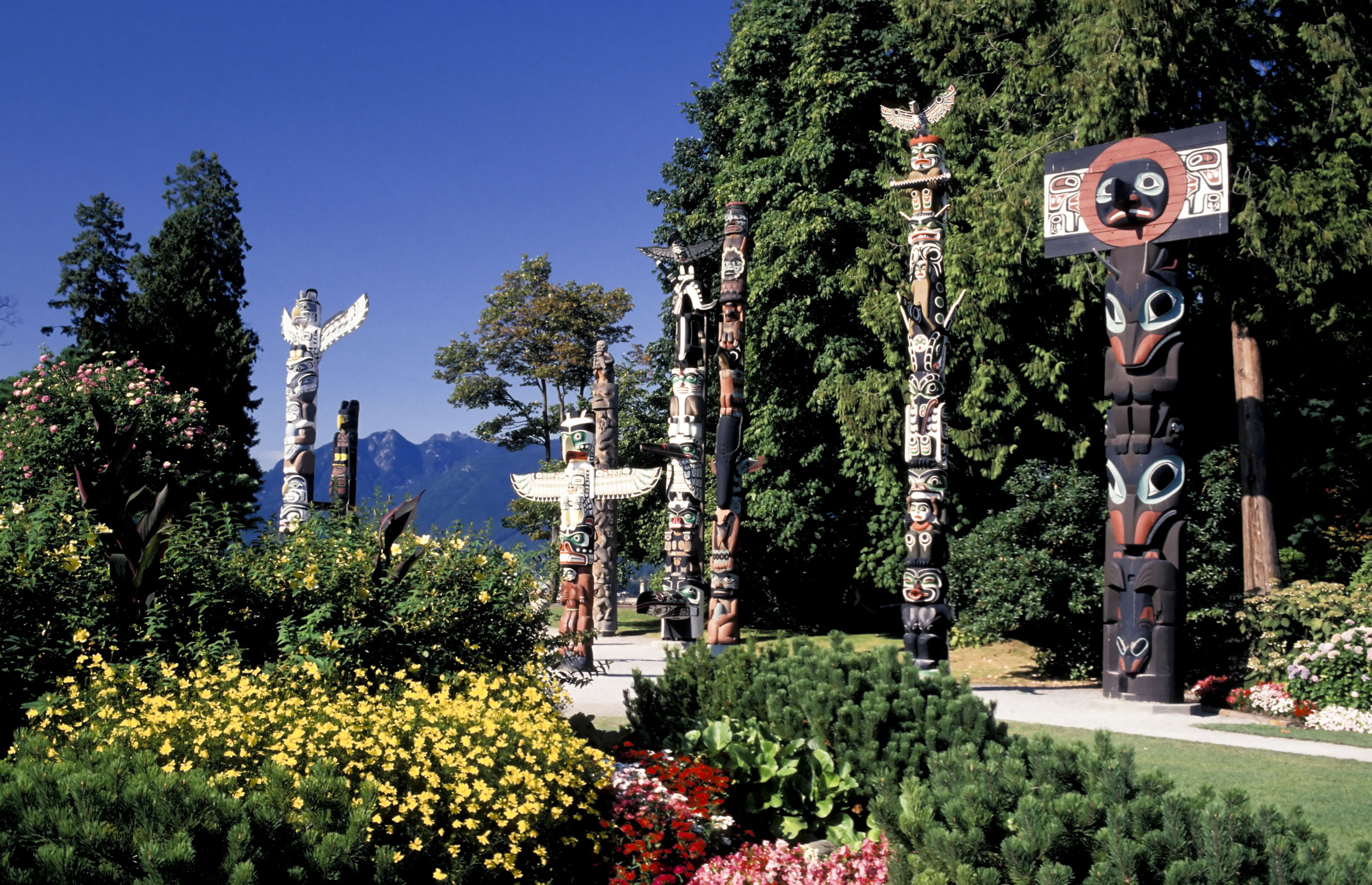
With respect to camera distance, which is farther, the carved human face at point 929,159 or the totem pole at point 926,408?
the carved human face at point 929,159

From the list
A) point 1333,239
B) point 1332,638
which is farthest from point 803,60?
point 1332,638

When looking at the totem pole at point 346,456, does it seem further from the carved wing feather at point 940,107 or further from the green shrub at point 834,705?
the green shrub at point 834,705

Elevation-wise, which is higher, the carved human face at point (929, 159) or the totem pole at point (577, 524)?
the carved human face at point (929, 159)

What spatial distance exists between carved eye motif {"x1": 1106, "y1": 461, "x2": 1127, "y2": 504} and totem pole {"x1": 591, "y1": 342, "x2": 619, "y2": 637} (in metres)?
13.0

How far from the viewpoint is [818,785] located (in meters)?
6.57

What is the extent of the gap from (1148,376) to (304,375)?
16.7 metres

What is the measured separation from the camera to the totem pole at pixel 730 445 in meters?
17.4

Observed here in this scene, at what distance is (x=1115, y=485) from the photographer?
13547 millimetres

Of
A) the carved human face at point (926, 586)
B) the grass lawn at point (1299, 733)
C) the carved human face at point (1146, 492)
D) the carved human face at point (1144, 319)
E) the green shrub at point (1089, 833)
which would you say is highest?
the carved human face at point (1144, 319)

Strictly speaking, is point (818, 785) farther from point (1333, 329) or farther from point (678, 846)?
point (1333, 329)

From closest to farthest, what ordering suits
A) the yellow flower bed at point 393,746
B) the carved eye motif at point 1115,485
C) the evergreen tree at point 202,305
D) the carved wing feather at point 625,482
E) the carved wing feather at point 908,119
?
the yellow flower bed at point 393,746
the carved eye motif at point 1115,485
the carved wing feather at point 908,119
the carved wing feather at point 625,482
the evergreen tree at point 202,305

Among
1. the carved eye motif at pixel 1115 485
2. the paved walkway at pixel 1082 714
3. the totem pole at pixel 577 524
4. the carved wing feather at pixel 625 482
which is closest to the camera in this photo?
the paved walkway at pixel 1082 714

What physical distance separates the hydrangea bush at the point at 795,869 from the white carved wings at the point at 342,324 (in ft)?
58.5


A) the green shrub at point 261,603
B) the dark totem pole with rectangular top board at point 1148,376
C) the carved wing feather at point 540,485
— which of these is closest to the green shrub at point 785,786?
the green shrub at point 261,603
